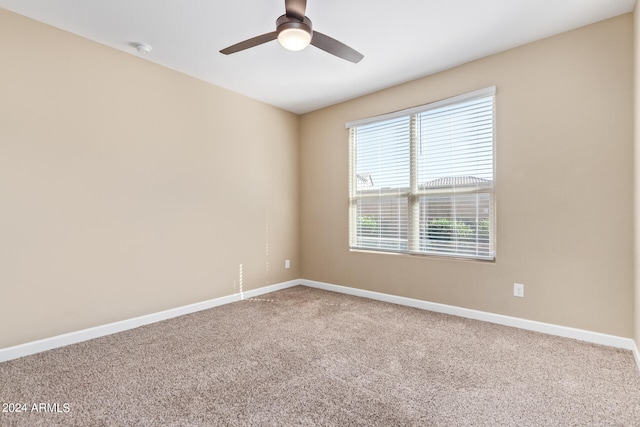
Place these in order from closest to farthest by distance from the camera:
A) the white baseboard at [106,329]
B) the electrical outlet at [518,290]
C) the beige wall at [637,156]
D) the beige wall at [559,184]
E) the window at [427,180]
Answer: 1. the beige wall at [637,156]
2. the white baseboard at [106,329]
3. the beige wall at [559,184]
4. the electrical outlet at [518,290]
5. the window at [427,180]

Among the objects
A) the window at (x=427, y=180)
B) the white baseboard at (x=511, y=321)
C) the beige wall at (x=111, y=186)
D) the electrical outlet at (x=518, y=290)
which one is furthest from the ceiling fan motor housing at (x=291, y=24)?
the white baseboard at (x=511, y=321)

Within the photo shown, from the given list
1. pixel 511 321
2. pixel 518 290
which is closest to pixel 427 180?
pixel 518 290

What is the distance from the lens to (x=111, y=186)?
290 centimetres

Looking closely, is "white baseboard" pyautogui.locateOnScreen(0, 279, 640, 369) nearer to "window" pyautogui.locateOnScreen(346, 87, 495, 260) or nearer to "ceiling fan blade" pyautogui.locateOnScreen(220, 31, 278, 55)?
"window" pyautogui.locateOnScreen(346, 87, 495, 260)

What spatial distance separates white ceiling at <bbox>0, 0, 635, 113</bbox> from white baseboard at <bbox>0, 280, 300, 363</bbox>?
98.6 inches

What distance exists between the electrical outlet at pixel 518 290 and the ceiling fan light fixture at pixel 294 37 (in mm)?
2743

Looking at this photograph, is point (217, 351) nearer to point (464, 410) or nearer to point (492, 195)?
point (464, 410)

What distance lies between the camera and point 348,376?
6.89 feet

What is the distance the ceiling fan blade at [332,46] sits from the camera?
2.14 meters

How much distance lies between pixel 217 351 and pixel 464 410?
1.75m

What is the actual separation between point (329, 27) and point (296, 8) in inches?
31.4

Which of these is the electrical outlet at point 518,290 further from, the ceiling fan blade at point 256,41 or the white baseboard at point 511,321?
the ceiling fan blade at point 256,41

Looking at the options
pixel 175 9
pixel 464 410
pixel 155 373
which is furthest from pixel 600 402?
pixel 175 9

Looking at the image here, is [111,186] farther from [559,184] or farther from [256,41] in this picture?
[559,184]
